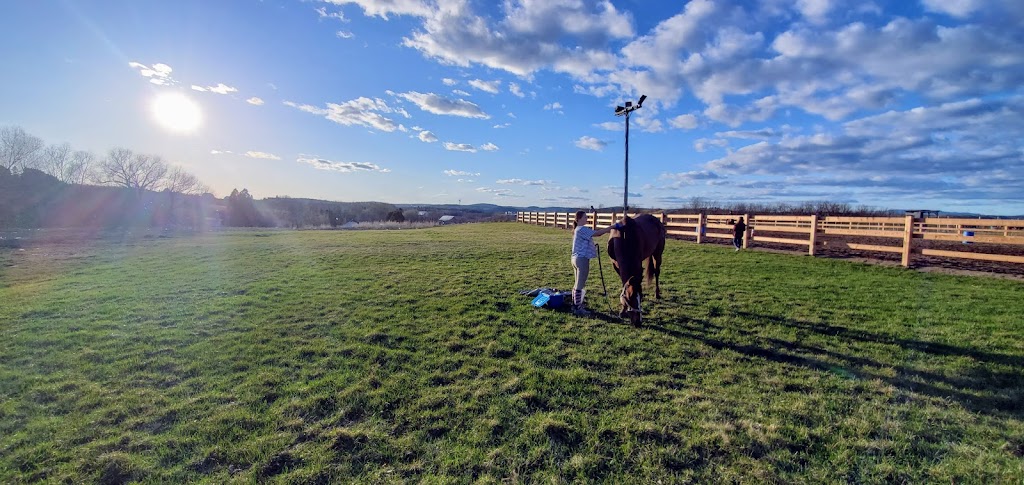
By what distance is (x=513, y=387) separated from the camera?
4.06 m

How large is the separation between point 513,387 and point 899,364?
4.43 metres

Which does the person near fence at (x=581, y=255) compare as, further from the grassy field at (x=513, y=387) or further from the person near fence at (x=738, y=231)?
the person near fence at (x=738, y=231)

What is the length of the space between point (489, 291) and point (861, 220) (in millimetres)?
12414

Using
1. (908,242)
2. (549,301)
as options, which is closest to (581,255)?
(549,301)

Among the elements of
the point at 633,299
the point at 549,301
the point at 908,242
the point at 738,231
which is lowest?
the point at 549,301

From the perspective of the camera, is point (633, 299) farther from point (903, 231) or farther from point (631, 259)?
point (903, 231)

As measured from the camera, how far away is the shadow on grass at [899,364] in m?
3.74

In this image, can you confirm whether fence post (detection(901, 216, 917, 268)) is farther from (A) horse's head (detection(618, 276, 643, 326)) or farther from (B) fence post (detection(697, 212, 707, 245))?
(A) horse's head (detection(618, 276, 643, 326))

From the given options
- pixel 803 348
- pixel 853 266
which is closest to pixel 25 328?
pixel 803 348

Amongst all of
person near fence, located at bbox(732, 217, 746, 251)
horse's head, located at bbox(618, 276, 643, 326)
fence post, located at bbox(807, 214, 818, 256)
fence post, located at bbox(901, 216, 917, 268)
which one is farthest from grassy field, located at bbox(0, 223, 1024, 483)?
person near fence, located at bbox(732, 217, 746, 251)

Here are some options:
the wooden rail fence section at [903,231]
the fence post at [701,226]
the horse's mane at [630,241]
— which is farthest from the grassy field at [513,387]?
the fence post at [701,226]

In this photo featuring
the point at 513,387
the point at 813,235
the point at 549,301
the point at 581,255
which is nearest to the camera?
the point at 513,387

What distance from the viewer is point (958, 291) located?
25.1ft

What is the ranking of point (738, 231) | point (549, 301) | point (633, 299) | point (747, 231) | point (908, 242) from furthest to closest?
1. point (747, 231)
2. point (738, 231)
3. point (908, 242)
4. point (549, 301)
5. point (633, 299)
